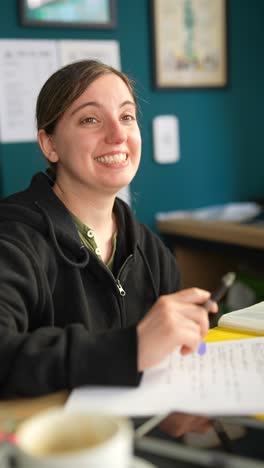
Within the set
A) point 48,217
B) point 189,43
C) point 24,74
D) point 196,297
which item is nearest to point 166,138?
point 189,43

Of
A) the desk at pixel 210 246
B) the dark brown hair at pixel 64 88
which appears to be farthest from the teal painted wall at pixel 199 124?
the dark brown hair at pixel 64 88

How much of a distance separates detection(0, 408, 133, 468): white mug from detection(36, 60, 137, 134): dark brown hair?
0.88m

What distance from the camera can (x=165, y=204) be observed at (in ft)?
9.18

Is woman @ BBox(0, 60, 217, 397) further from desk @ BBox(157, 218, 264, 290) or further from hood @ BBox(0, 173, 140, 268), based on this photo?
desk @ BBox(157, 218, 264, 290)

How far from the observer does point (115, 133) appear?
1266mm

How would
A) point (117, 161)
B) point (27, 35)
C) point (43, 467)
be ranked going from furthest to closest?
point (27, 35), point (117, 161), point (43, 467)

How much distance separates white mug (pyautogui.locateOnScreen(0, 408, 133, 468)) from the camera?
1.50 feet

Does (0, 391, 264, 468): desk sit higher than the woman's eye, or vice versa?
the woman's eye

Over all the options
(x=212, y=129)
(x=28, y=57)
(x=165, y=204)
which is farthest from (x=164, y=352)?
(x=212, y=129)

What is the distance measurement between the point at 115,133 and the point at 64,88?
150 millimetres

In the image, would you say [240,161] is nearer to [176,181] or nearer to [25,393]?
[176,181]

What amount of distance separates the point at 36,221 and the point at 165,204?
166 cm

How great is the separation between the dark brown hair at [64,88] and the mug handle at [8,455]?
817 millimetres

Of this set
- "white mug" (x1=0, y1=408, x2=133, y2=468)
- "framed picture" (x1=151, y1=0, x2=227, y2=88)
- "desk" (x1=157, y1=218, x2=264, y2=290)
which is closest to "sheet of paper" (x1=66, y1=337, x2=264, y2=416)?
"white mug" (x1=0, y1=408, x2=133, y2=468)
